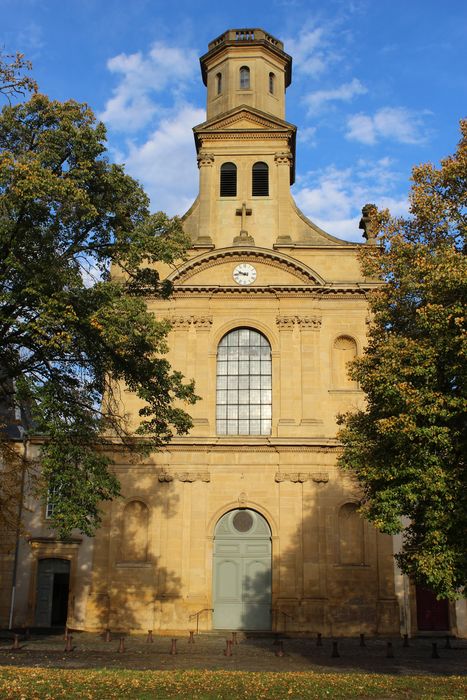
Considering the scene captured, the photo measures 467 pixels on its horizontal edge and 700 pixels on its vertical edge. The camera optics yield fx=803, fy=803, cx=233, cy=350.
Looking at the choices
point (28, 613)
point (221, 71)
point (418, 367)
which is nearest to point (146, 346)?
point (418, 367)

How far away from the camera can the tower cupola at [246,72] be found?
34.0m

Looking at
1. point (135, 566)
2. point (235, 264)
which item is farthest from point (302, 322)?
point (135, 566)

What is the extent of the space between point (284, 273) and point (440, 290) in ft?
52.4

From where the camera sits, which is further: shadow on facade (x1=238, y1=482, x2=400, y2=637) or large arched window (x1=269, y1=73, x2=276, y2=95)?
large arched window (x1=269, y1=73, x2=276, y2=95)

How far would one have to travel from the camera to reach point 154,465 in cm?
2888

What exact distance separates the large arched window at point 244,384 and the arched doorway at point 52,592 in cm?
747

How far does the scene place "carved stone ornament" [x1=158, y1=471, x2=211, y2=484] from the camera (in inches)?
1125

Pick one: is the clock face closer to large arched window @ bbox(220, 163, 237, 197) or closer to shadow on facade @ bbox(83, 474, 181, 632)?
large arched window @ bbox(220, 163, 237, 197)

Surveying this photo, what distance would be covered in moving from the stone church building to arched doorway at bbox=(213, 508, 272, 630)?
0.05 metres

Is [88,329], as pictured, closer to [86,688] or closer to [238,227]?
[86,688]

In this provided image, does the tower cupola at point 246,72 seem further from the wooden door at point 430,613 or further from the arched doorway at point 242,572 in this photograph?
the wooden door at point 430,613

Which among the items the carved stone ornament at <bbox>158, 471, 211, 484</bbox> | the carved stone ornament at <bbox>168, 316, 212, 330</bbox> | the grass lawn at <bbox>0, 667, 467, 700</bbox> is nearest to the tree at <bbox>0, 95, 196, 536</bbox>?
the grass lawn at <bbox>0, 667, 467, 700</bbox>

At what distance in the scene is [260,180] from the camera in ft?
107

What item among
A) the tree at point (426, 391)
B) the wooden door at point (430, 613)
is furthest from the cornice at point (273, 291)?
the tree at point (426, 391)
